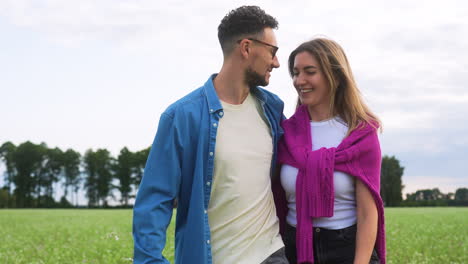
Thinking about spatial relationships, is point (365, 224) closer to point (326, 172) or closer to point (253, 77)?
point (326, 172)

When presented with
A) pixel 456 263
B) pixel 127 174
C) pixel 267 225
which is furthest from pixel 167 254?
pixel 127 174

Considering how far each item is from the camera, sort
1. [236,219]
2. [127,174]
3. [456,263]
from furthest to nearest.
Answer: [127,174] < [456,263] < [236,219]

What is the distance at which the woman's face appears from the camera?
3670 mm

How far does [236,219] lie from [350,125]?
1045 mm

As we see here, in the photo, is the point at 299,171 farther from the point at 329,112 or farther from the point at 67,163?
the point at 67,163

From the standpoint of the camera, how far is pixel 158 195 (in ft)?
11.1

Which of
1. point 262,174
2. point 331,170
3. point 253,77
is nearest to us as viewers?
point 331,170

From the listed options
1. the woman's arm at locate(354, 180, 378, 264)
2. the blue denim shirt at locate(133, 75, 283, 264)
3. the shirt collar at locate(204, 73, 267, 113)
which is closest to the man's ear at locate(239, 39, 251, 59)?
the shirt collar at locate(204, 73, 267, 113)

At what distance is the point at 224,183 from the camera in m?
3.53

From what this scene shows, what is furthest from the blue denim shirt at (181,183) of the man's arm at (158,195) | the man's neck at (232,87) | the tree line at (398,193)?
the tree line at (398,193)

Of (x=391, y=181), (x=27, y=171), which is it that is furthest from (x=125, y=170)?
(x=391, y=181)

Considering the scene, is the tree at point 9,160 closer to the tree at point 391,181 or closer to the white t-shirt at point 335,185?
the tree at point 391,181

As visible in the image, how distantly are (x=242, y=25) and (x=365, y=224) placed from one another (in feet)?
5.59

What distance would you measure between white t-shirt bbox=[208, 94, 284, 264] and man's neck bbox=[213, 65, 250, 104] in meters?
0.21
